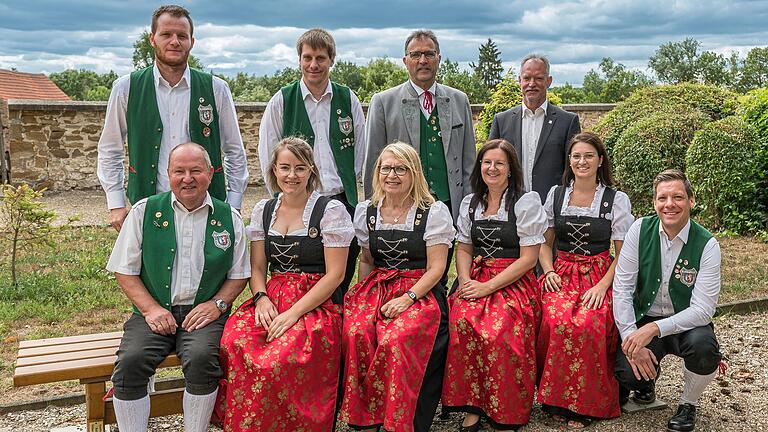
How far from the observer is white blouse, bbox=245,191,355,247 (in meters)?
3.55

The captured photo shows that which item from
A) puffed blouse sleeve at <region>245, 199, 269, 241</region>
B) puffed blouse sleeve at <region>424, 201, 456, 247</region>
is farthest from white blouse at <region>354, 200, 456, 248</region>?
puffed blouse sleeve at <region>245, 199, 269, 241</region>

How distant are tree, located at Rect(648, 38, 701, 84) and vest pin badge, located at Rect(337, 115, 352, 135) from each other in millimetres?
46358

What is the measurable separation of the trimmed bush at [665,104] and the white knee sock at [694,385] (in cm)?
642

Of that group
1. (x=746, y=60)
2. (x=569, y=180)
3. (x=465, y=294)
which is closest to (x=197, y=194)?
(x=465, y=294)

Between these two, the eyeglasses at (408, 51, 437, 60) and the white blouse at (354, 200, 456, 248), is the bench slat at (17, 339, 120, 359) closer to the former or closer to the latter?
the white blouse at (354, 200, 456, 248)

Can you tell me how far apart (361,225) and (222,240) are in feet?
2.36

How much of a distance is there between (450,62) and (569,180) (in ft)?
71.1

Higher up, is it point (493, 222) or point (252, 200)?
point (493, 222)

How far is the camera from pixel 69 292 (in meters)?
5.96

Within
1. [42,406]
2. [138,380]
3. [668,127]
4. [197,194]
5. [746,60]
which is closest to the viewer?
[138,380]

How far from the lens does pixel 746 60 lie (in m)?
40.9

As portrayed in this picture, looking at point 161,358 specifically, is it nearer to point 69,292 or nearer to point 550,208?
point 550,208

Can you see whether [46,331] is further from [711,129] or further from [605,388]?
[711,129]

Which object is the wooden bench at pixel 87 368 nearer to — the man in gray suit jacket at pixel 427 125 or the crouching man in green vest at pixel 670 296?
the man in gray suit jacket at pixel 427 125
